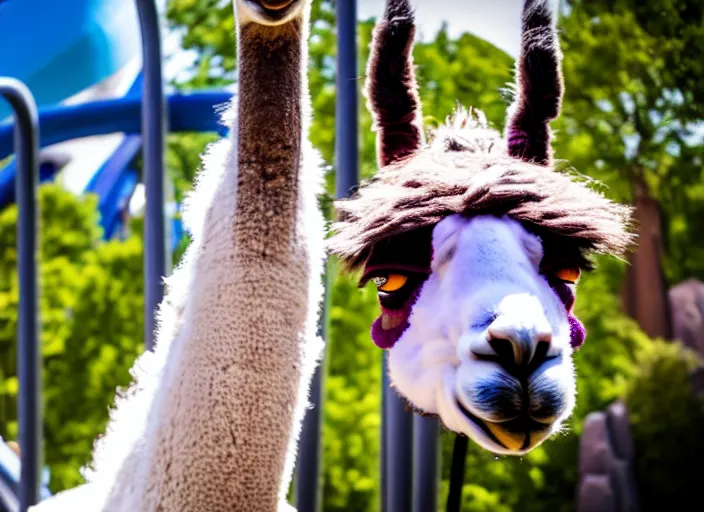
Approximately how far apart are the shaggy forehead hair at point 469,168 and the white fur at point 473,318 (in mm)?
39

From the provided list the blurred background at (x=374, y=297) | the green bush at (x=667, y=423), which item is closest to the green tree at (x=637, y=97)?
the blurred background at (x=374, y=297)

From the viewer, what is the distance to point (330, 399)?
644cm

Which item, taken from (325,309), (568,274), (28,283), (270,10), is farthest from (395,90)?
(28,283)

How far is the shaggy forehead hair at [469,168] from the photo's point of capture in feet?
3.95

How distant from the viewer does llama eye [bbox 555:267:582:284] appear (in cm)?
124

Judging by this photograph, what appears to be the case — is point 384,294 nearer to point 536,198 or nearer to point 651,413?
point 536,198

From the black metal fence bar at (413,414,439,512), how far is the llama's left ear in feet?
2.70

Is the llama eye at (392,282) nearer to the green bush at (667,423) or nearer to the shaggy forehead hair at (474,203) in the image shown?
the shaggy forehead hair at (474,203)

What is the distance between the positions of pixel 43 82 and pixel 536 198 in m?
3.04

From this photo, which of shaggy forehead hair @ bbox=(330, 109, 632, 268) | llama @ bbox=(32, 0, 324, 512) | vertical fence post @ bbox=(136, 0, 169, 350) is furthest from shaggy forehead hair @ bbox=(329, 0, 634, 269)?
vertical fence post @ bbox=(136, 0, 169, 350)

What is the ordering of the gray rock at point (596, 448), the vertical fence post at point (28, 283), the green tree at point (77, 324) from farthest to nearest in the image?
the gray rock at point (596, 448) → the green tree at point (77, 324) → the vertical fence post at point (28, 283)

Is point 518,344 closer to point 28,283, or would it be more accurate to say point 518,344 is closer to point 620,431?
point 28,283

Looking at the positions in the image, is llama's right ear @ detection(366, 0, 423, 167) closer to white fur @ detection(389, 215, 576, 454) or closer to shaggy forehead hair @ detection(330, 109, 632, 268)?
shaggy forehead hair @ detection(330, 109, 632, 268)

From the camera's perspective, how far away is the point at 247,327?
130cm
